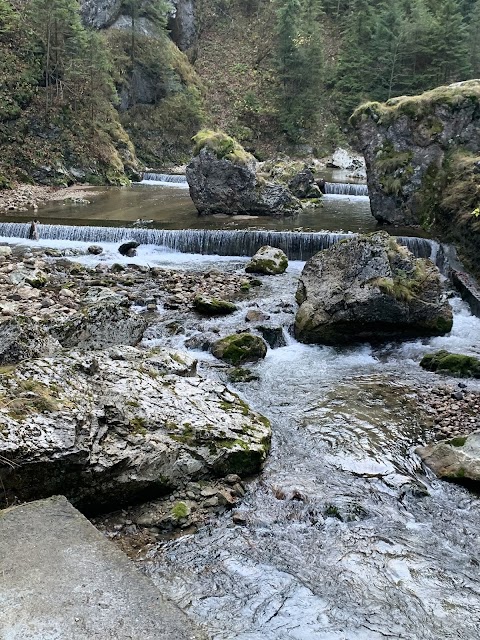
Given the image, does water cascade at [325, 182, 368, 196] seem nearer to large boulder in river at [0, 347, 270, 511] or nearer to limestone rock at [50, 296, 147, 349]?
limestone rock at [50, 296, 147, 349]

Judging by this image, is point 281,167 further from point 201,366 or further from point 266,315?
point 201,366

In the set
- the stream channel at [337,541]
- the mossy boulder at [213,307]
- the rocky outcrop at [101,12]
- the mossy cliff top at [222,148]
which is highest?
the rocky outcrop at [101,12]

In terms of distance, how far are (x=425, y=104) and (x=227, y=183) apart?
7.14 metres

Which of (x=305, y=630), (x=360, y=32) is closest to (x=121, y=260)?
(x=305, y=630)

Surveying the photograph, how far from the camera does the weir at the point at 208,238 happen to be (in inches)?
607

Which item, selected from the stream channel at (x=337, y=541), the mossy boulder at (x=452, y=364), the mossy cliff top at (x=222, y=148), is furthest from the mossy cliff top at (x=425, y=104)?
the stream channel at (x=337, y=541)

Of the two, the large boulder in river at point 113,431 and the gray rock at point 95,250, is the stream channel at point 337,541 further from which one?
the gray rock at point 95,250

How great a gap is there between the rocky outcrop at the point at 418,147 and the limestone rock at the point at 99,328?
10.4m

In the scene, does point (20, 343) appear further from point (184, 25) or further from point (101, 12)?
point (184, 25)

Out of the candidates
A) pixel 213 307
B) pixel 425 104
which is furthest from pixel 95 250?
pixel 425 104

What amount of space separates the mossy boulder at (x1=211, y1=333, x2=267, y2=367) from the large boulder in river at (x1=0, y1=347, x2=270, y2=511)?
2161mm

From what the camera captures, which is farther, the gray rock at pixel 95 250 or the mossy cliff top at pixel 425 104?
the mossy cliff top at pixel 425 104

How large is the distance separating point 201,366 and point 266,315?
2755mm

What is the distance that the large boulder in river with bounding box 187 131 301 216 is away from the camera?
18.7 meters
